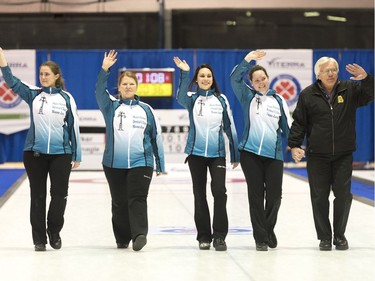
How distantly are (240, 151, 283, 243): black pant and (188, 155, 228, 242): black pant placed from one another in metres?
0.22

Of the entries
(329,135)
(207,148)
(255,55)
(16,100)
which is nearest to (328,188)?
(329,135)

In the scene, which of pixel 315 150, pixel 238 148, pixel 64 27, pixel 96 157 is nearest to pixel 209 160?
pixel 238 148

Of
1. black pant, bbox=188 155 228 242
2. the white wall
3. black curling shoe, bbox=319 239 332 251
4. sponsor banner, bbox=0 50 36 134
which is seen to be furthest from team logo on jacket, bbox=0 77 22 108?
black curling shoe, bbox=319 239 332 251

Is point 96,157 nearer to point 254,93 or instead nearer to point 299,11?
point 299,11

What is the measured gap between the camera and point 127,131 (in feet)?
23.1

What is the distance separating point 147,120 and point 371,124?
12.5m

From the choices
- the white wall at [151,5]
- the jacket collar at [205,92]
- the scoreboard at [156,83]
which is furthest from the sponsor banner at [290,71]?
the jacket collar at [205,92]

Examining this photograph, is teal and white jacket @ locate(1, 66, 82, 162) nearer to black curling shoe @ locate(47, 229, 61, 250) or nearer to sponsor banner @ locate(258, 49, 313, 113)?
black curling shoe @ locate(47, 229, 61, 250)

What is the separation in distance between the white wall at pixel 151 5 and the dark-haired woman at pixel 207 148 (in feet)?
45.4

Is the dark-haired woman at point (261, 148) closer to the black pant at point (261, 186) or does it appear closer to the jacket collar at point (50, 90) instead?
the black pant at point (261, 186)

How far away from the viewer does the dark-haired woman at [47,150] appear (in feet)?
22.9

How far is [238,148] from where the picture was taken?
23.6ft

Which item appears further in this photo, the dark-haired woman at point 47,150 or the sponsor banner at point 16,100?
the sponsor banner at point 16,100

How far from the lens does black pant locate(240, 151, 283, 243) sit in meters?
7.03
